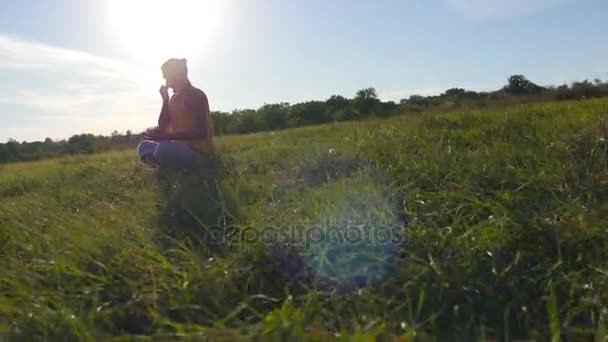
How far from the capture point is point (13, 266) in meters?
2.27

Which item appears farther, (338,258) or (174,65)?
(174,65)

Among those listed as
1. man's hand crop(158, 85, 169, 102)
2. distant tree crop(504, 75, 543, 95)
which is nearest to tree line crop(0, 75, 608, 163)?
distant tree crop(504, 75, 543, 95)

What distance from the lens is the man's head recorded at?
446 cm

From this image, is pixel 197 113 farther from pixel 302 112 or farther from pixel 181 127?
pixel 302 112

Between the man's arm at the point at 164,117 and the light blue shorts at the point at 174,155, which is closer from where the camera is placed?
the light blue shorts at the point at 174,155

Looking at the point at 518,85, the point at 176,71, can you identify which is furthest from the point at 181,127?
the point at 518,85

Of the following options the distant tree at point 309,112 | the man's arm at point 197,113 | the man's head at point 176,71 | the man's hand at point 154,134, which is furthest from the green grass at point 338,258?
the distant tree at point 309,112

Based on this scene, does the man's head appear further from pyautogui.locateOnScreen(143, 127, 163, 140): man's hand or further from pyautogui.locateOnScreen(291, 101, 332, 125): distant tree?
pyautogui.locateOnScreen(291, 101, 332, 125): distant tree

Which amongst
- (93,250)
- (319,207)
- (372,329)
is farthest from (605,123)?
(93,250)

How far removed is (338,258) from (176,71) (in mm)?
2917

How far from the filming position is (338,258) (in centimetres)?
217

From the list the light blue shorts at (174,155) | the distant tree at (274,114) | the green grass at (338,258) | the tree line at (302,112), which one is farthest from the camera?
the distant tree at (274,114)

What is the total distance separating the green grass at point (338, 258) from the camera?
1.74 metres

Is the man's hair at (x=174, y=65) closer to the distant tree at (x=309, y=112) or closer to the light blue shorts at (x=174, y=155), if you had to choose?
the light blue shorts at (x=174, y=155)
